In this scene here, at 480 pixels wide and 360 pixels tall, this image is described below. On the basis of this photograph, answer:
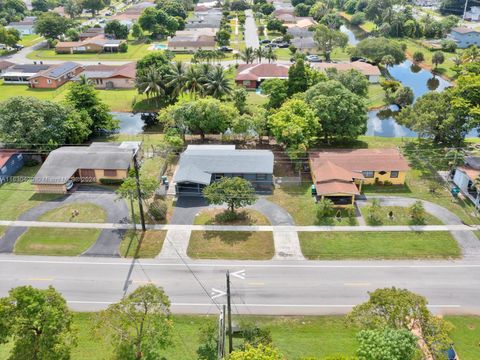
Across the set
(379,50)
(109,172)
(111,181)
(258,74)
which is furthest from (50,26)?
(111,181)

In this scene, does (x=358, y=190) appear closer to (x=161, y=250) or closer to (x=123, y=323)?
(x=161, y=250)

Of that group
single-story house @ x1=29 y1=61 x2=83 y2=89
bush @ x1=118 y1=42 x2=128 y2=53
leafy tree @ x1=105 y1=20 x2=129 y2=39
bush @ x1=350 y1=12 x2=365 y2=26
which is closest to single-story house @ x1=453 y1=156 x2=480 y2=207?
single-story house @ x1=29 y1=61 x2=83 y2=89

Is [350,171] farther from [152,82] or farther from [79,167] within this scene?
[152,82]

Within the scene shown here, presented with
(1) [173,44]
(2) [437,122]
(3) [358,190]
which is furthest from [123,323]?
(1) [173,44]

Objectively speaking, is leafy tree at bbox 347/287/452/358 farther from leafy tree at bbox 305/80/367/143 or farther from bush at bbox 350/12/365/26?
bush at bbox 350/12/365/26

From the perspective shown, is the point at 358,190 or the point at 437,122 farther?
the point at 437,122

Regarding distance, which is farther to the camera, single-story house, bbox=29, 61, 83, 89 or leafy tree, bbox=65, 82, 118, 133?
single-story house, bbox=29, 61, 83, 89

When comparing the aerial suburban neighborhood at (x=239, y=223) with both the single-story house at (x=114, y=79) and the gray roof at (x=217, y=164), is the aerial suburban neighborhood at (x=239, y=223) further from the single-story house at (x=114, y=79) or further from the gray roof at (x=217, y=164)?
the single-story house at (x=114, y=79)

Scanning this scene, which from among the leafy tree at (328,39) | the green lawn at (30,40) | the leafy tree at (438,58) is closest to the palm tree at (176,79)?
the leafy tree at (328,39)
